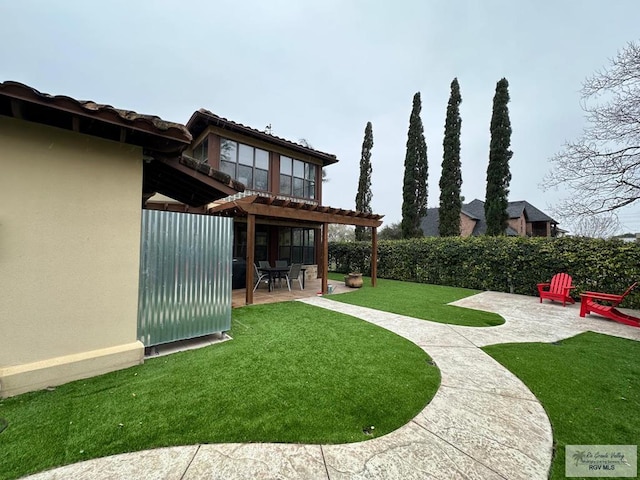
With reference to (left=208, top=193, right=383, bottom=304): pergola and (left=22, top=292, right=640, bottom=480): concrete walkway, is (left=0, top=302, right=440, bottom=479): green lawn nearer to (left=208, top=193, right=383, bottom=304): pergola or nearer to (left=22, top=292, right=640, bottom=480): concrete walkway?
(left=22, top=292, right=640, bottom=480): concrete walkway

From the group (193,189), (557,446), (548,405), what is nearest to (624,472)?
(557,446)

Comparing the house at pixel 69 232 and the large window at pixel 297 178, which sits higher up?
the large window at pixel 297 178

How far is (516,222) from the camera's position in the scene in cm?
2464

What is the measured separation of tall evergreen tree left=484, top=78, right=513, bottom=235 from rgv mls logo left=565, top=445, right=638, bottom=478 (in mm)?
15179

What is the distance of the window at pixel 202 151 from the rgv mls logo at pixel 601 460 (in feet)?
38.4

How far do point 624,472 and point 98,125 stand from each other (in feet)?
19.1

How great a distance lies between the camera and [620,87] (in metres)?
8.60

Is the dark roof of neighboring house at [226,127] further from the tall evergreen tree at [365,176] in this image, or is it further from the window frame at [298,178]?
the tall evergreen tree at [365,176]

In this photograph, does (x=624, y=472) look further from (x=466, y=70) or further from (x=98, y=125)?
(x=466, y=70)

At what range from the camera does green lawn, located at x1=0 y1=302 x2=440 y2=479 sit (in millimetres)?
2168

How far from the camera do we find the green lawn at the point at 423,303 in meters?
6.32

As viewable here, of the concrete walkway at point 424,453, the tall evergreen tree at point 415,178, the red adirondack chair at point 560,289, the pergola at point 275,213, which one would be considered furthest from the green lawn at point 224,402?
the tall evergreen tree at point 415,178

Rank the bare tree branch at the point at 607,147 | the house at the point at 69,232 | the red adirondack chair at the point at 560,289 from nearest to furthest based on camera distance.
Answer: the house at the point at 69,232, the red adirondack chair at the point at 560,289, the bare tree branch at the point at 607,147

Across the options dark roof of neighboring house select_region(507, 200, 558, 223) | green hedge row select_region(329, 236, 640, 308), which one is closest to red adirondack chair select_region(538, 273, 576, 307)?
green hedge row select_region(329, 236, 640, 308)
